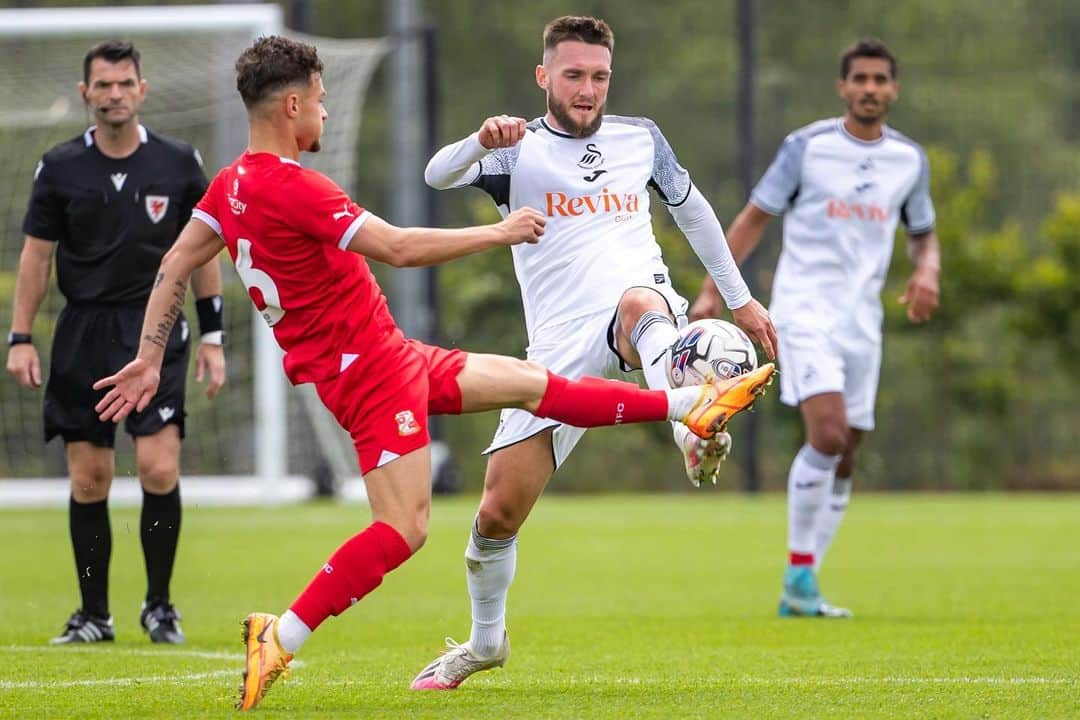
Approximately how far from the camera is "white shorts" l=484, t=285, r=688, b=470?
5883 mm

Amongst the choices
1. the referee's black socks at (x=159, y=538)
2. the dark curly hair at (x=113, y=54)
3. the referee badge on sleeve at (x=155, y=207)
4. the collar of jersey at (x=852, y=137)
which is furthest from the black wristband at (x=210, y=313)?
the collar of jersey at (x=852, y=137)

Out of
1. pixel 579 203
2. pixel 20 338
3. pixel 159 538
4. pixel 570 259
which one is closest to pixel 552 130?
pixel 579 203

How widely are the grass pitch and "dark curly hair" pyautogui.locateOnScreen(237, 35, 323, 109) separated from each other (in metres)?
1.79

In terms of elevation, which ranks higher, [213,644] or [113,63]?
[113,63]

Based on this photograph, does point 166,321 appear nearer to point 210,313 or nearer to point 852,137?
point 210,313

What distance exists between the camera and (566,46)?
5906 millimetres

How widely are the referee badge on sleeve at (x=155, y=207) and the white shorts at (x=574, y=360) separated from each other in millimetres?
2224

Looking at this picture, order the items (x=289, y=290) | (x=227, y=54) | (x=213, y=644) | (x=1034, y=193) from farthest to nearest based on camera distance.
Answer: (x=1034, y=193)
(x=227, y=54)
(x=213, y=644)
(x=289, y=290)

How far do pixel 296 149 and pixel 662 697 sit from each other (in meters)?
1.96

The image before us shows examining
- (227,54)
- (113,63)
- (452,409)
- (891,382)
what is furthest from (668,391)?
(891,382)

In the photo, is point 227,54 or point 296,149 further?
point 227,54

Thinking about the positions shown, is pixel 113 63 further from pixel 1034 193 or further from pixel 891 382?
pixel 1034 193

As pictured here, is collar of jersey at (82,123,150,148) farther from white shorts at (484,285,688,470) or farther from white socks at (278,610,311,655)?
white socks at (278,610,311,655)

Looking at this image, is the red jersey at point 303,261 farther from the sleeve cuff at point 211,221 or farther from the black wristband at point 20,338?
the black wristband at point 20,338
